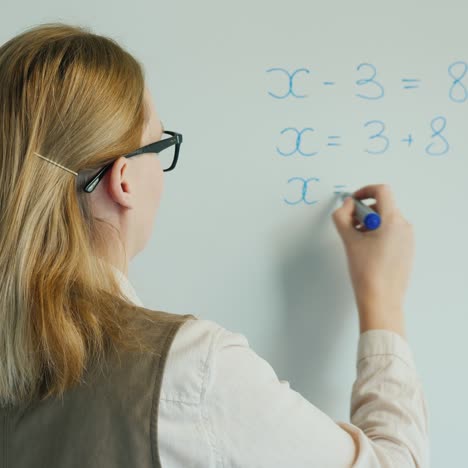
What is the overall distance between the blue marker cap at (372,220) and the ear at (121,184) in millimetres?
278

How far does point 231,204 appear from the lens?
770mm

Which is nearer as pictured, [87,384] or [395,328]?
[87,384]

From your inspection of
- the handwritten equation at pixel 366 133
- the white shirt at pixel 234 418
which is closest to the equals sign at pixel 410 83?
the handwritten equation at pixel 366 133

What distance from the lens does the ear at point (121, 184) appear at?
1.83ft

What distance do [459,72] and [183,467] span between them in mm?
546

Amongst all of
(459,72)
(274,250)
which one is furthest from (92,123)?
(459,72)

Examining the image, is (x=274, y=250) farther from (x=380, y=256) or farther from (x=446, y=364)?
(x=446, y=364)

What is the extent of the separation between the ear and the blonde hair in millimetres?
13

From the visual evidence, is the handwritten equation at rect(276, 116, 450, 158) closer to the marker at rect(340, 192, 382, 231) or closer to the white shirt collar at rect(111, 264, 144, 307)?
the marker at rect(340, 192, 382, 231)

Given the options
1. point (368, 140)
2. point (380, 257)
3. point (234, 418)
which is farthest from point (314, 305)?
point (234, 418)

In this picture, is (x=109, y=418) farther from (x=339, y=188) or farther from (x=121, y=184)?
(x=339, y=188)

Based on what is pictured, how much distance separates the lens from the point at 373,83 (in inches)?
30.0

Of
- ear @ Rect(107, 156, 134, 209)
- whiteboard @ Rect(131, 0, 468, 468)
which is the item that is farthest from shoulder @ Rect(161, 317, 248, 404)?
whiteboard @ Rect(131, 0, 468, 468)

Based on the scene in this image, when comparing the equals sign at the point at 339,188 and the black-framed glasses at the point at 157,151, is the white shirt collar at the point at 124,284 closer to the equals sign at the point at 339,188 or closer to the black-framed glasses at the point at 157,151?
the black-framed glasses at the point at 157,151
